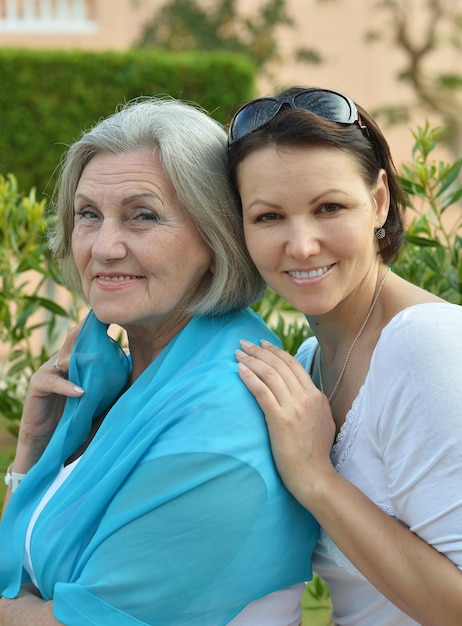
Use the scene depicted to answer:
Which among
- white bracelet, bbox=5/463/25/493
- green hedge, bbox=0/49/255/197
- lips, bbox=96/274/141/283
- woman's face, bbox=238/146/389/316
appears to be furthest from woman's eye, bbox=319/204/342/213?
green hedge, bbox=0/49/255/197

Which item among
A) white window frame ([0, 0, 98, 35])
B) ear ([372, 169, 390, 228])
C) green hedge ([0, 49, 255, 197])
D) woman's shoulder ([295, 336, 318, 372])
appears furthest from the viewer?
white window frame ([0, 0, 98, 35])

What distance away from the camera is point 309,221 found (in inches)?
84.7

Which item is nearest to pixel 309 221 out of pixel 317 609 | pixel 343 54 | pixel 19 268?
pixel 317 609

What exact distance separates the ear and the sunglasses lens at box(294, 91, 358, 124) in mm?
188

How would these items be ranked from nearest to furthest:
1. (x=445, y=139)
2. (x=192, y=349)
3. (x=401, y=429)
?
1. (x=401, y=429)
2. (x=192, y=349)
3. (x=445, y=139)

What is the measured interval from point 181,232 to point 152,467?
1.97 ft

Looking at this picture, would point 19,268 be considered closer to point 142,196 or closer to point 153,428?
point 142,196

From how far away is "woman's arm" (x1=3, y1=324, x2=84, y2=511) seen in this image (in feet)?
8.95

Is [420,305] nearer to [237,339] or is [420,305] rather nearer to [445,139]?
[237,339]

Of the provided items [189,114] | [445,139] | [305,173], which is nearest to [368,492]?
[305,173]

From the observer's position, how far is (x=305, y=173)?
2105 mm

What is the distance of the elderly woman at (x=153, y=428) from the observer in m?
1.99

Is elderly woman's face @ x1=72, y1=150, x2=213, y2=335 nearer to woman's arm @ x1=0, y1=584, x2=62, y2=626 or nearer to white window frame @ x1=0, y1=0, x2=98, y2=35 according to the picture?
woman's arm @ x1=0, y1=584, x2=62, y2=626

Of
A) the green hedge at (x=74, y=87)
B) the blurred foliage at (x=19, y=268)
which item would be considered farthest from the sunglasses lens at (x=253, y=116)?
the green hedge at (x=74, y=87)
